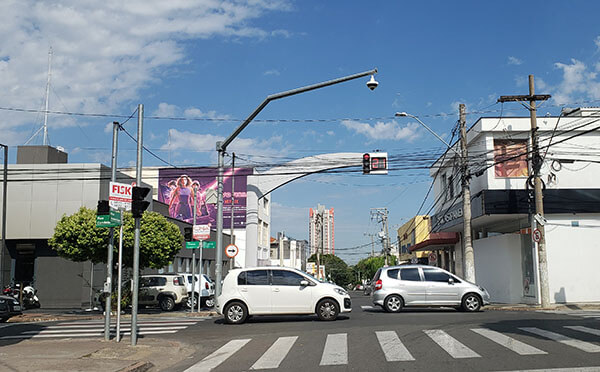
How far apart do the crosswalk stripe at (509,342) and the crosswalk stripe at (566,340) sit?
766 mm

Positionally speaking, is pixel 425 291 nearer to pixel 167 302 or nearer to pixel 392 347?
pixel 392 347

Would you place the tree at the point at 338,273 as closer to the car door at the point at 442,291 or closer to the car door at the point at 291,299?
the car door at the point at 442,291

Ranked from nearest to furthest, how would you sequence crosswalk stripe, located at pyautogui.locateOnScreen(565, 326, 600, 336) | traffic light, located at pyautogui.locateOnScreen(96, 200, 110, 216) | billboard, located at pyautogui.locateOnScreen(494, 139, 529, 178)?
crosswalk stripe, located at pyautogui.locateOnScreen(565, 326, 600, 336) < traffic light, located at pyautogui.locateOnScreen(96, 200, 110, 216) < billboard, located at pyautogui.locateOnScreen(494, 139, 529, 178)

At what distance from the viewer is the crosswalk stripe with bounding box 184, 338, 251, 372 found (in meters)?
9.93

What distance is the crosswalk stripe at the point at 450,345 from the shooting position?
32.4 ft

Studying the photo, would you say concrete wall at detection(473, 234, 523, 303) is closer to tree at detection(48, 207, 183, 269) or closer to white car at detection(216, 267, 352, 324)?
white car at detection(216, 267, 352, 324)

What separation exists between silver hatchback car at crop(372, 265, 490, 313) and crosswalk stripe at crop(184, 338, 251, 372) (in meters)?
7.93

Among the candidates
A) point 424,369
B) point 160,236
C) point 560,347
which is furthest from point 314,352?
point 160,236

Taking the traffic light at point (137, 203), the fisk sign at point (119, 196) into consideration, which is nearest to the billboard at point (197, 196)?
the fisk sign at point (119, 196)

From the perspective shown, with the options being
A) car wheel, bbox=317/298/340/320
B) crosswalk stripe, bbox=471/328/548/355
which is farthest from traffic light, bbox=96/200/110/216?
crosswalk stripe, bbox=471/328/548/355

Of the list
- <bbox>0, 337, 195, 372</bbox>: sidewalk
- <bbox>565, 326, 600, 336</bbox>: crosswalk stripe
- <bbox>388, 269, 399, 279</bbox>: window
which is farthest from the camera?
<bbox>388, 269, 399, 279</bbox>: window

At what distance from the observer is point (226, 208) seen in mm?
58594

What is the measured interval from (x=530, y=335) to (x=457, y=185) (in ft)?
74.9

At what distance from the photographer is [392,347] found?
10.9 m
